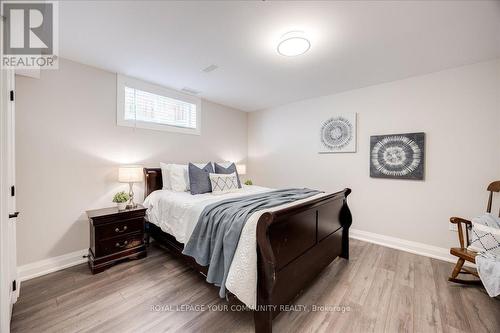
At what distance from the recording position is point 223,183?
9.63 feet

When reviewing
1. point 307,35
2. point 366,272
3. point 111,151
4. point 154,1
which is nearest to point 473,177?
point 366,272

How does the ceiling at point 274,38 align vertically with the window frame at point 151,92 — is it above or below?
above

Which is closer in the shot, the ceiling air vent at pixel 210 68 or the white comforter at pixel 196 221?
the white comforter at pixel 196 221

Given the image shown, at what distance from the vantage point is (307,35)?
194cm

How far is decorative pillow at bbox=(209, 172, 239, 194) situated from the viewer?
2.86m

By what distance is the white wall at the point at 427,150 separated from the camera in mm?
2389

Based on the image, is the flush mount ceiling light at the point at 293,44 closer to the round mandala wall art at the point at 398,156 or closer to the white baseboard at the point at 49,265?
the round mandala wall art at the point at 398,156

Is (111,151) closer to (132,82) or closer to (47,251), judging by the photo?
(132,82)

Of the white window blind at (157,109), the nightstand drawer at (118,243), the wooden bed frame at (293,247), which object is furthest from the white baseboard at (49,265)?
the white window blind at (157,109)

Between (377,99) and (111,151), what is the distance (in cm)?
412

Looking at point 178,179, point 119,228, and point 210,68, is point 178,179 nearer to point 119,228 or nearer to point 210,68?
point 119,228

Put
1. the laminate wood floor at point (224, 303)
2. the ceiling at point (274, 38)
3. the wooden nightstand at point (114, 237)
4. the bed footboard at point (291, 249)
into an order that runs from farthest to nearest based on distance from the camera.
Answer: the wooden nightstand at point (114, 237)
the ceiling at point (274, 38)
the laminate wood floor at point (224, 303)
the bed footboard at point (291, 249)

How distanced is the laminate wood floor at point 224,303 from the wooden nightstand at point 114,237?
0.14 meters

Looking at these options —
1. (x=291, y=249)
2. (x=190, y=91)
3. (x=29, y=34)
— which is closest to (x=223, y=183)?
(x=291, y=249)
